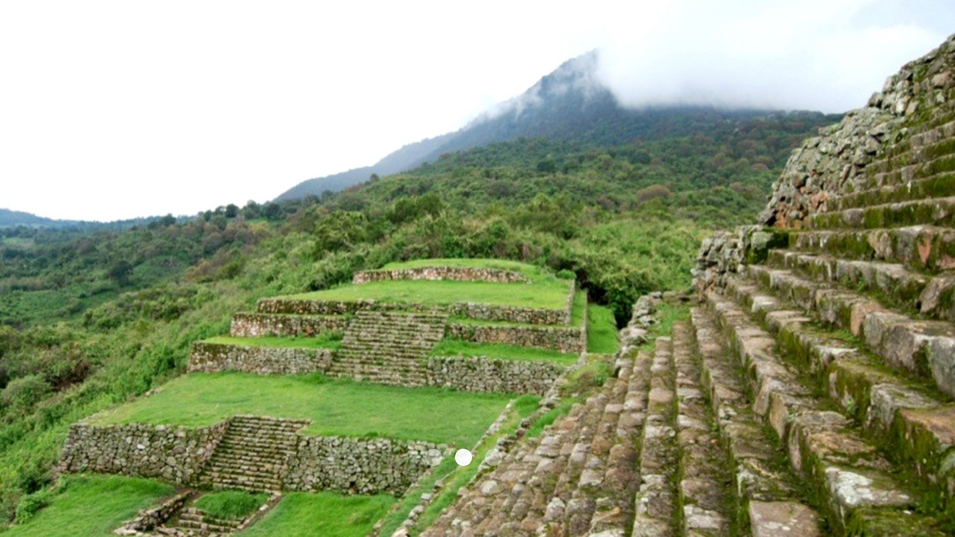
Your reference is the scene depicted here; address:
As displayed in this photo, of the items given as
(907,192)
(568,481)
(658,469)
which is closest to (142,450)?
(568,481)

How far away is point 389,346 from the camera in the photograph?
49.1 ft

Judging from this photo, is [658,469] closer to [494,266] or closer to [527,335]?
[527,335]

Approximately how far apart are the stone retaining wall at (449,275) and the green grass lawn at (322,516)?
12009mm

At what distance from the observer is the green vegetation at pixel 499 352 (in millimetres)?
13883

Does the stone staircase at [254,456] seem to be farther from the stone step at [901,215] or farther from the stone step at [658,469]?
the stone step at [901,215]

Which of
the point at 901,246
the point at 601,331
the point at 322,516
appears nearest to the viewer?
the point at 901,246

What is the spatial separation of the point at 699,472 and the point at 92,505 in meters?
11.5

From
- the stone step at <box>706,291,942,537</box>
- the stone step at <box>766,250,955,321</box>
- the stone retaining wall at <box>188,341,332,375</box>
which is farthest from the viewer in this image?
the stone retaining wall at <box>188,341,332,375</box>

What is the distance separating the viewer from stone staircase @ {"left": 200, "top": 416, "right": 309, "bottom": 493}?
35.0 ft

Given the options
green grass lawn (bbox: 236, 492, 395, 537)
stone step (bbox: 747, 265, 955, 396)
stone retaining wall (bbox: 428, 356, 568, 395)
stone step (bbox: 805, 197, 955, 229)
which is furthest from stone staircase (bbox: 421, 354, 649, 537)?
stone retaining wall (bbox: 428, 356, 568, 395)

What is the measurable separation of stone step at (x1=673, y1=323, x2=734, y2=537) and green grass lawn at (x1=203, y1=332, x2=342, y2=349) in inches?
495

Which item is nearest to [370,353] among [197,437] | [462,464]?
[197,437]

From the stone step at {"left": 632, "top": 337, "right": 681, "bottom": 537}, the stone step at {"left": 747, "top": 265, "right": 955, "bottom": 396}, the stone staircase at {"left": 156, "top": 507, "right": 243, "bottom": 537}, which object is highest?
the stone step at {"left": 747, "top": 265, "right": 955, "bottom": 396}

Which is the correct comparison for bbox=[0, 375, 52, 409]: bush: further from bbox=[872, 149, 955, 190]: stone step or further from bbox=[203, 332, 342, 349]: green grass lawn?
bbox=[872, 149, 955, 190]: stone step
